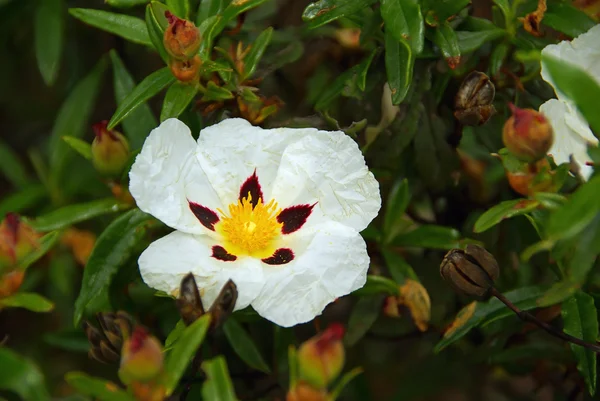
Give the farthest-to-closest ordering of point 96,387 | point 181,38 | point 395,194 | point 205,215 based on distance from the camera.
Result: point 395,194 < point 205,215 < point 181,38 < point 96,387

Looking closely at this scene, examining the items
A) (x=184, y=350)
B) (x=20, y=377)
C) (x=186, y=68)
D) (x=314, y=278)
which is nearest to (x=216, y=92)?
(x=186, y=68)

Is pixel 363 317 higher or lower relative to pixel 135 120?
lower

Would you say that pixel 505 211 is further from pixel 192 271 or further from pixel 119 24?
pixel 119 24

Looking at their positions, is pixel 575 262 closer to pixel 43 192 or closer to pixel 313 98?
pixel 313 98

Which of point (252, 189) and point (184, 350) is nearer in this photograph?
point (184, 350)

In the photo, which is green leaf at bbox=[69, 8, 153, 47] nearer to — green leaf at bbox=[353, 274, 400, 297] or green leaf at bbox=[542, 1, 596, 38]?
green leaf at bbox=[353, 274, 400, 297]

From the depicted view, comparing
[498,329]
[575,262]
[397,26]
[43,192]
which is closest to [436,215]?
[498,329]

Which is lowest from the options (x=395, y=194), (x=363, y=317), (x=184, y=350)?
(x=363, y=317)
